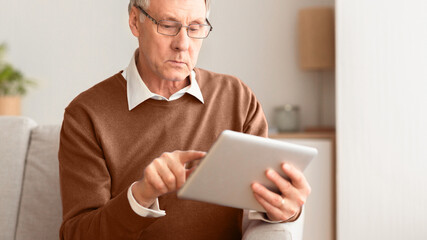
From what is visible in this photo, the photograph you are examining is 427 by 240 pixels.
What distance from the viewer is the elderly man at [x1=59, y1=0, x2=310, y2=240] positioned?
1.35 m

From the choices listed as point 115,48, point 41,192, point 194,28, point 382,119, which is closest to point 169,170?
point 194,28

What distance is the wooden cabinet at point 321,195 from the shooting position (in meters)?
2.94

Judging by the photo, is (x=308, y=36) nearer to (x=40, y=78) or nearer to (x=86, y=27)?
(x=86, y=27)

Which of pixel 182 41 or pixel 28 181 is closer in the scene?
pixel 182 41

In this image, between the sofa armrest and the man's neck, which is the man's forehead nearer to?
the man's neck

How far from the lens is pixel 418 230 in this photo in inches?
106

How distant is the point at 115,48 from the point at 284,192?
280cm

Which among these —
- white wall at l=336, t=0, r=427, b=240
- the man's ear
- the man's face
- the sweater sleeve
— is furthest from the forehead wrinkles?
white wall at l=336, t=0, r=427, b=240

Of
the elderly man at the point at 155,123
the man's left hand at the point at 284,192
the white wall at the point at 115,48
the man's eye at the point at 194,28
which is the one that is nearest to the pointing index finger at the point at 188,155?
the man's left hand at the point at 284,192

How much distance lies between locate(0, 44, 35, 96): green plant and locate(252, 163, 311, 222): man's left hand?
2.76m

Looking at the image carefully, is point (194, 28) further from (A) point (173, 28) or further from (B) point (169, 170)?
(B) point (169, 170)

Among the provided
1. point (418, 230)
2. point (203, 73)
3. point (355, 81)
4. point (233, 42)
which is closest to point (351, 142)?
point (355, 81)

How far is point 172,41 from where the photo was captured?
1.36 metres

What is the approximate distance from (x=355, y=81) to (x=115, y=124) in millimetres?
1733
